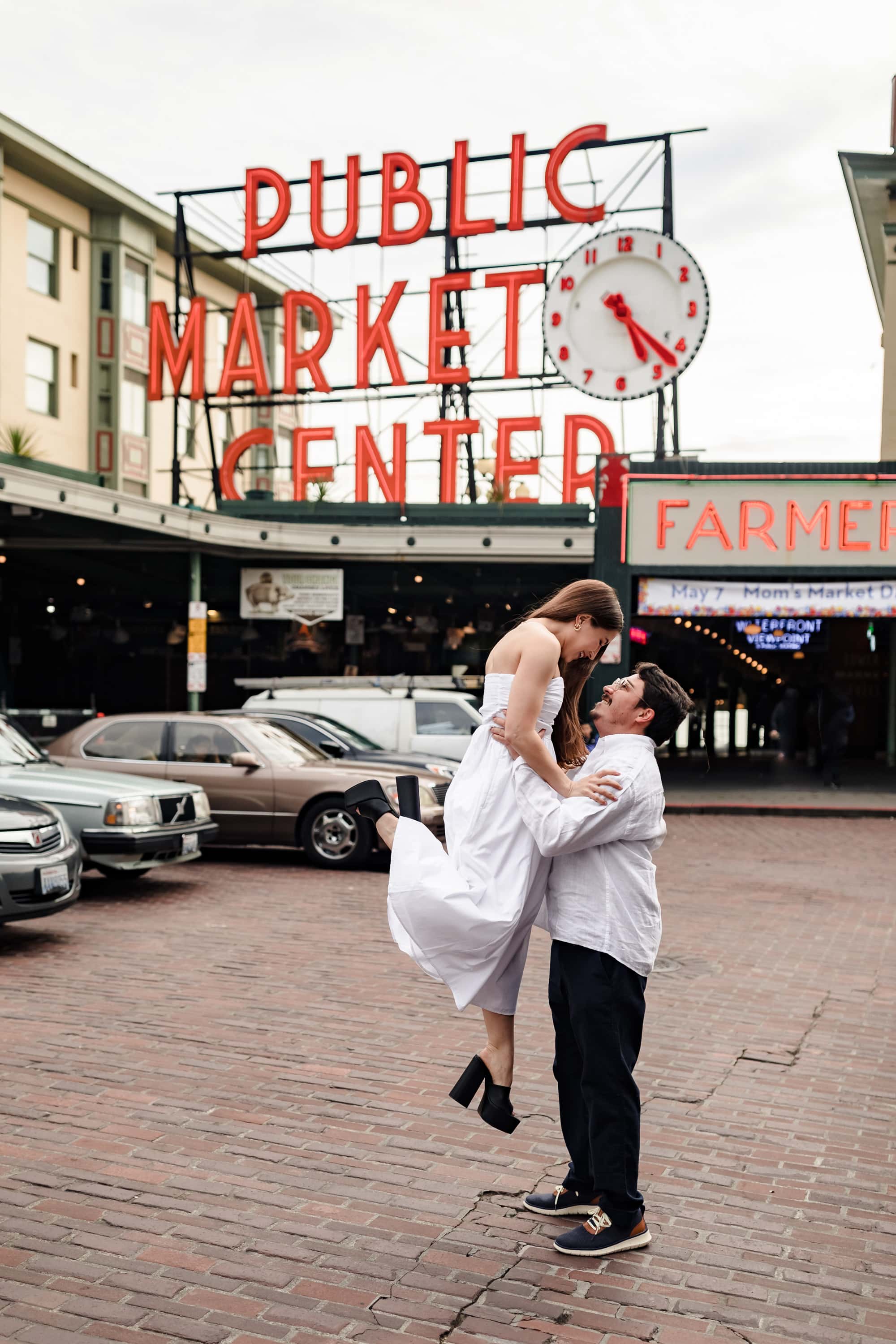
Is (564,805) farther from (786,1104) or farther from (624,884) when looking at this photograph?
(786,1104)

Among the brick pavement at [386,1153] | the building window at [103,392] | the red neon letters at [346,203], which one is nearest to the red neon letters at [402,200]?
the red neon letters at [346,203]

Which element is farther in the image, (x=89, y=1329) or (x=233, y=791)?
(x=233, y=791)

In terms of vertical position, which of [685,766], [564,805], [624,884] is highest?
[564,805]

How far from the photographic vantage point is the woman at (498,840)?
13.0ft

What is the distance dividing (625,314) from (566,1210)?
24285mm

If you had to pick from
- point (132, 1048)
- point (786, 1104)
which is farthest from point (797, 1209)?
point (132, 1048)

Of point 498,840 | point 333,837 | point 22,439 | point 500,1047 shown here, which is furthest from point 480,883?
point 22,439

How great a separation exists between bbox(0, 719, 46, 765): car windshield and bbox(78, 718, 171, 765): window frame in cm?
173

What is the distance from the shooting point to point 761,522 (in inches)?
861

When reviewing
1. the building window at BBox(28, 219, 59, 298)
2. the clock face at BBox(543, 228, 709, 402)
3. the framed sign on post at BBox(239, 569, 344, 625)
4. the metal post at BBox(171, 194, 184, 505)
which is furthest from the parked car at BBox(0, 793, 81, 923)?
the building window at BBox(28, 219, 59, 298)

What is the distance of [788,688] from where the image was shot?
3253 centimetres

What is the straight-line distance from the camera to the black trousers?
12.6 feet

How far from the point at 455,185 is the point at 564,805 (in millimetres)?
28163

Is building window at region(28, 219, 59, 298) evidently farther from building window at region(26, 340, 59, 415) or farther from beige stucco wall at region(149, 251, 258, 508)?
beige stucco wall at region(149, 251, 258, 508)
